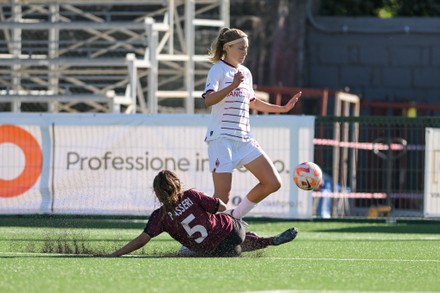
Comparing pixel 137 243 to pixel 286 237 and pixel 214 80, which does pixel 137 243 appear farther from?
pixel 214 80

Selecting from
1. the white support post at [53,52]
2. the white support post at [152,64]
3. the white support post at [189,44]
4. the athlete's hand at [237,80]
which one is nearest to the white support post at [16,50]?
the white support post at [53,52]

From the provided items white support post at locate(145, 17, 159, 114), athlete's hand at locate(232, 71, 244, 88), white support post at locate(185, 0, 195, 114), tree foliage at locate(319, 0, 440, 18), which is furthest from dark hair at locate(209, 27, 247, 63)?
tree foliage at locate(319, 0, 440, 18)

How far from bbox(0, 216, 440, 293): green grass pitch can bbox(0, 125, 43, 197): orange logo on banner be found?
210 cm

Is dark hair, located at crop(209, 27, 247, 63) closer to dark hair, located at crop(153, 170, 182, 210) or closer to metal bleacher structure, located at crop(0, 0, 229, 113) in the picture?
dark hair, located at crop(153, 170, 182, 210)

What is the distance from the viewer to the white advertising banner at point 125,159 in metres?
15.1

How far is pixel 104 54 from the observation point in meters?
22.0

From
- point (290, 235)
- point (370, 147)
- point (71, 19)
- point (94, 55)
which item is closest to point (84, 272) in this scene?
point (290, 235)

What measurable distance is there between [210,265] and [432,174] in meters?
7.37

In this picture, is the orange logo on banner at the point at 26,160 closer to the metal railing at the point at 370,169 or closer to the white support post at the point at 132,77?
the metal railing at the point at 370,169

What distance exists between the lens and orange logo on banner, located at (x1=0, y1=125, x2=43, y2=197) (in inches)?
597

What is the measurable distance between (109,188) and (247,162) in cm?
538

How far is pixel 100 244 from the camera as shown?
1070cm

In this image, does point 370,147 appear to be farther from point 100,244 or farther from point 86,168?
point 100,244

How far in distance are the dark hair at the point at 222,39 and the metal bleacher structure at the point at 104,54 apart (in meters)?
8.82
